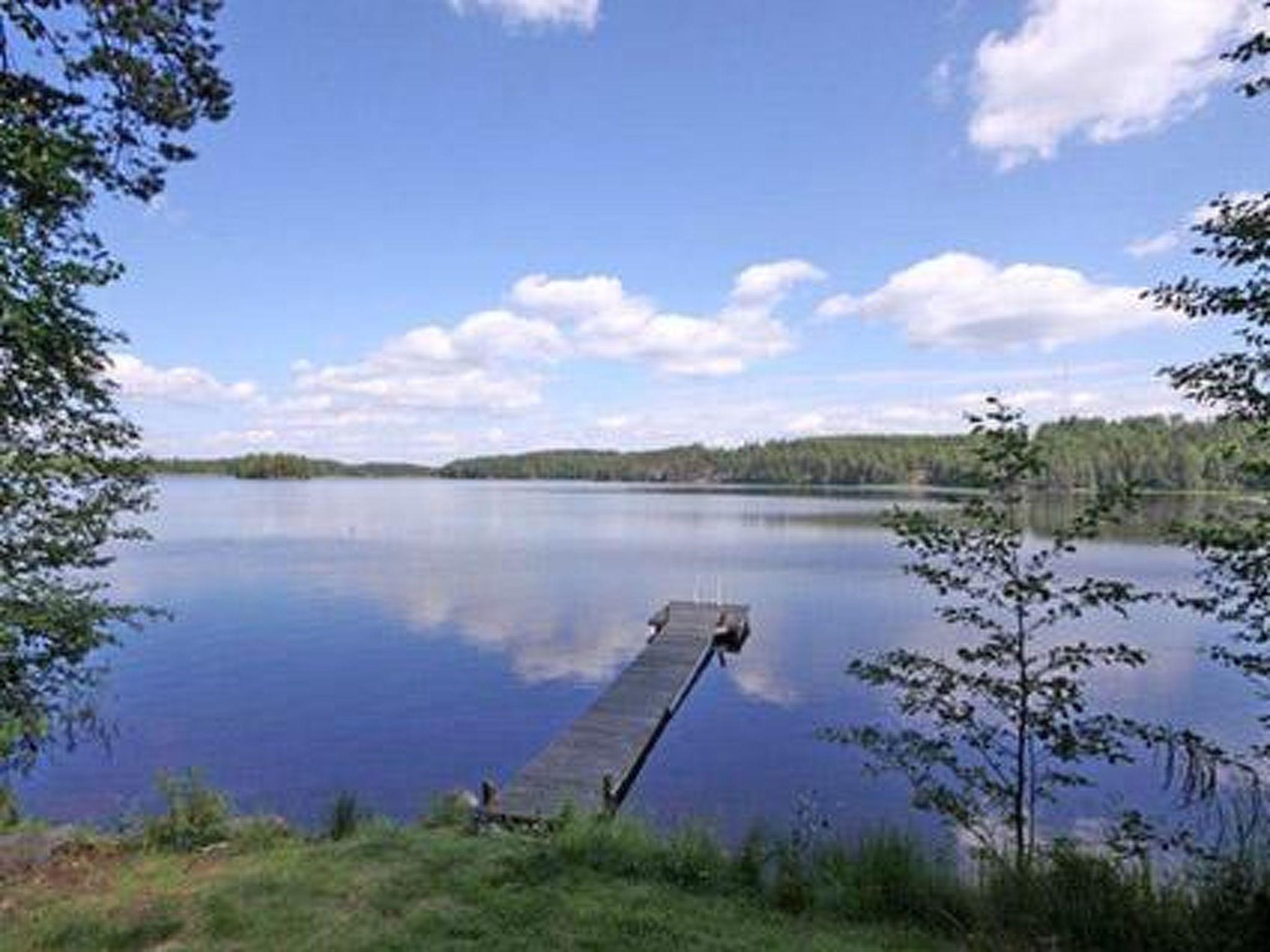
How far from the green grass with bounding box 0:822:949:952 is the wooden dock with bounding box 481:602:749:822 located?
8.63 ft

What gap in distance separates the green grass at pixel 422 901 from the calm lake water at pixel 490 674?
605 centimetres

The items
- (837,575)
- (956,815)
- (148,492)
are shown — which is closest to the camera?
(956,815)

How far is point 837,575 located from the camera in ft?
127

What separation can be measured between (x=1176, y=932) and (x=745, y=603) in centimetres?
2900

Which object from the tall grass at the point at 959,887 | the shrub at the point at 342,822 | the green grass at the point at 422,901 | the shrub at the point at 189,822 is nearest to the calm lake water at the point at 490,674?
the shrub at the point at 342,822

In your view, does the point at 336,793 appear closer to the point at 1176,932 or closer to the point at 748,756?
the point at 748,756

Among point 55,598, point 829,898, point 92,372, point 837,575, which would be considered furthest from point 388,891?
point 837,575

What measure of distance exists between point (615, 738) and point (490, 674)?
6.94 m

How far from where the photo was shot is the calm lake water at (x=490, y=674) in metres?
14.2

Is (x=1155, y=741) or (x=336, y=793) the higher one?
(x=1155, y=741)

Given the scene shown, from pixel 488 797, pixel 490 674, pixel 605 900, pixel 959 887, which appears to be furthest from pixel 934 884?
pixel 490 674

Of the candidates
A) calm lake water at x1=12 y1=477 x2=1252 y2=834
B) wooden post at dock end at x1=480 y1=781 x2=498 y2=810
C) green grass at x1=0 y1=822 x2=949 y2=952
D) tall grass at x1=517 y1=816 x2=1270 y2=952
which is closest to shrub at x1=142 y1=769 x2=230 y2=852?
green grass at x1=0 y1=822 x2=949 y2=952

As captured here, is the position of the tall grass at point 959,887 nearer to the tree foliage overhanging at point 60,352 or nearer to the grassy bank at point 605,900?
the grassy bank at point 605,900

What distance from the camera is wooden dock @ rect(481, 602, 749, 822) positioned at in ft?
39.1
